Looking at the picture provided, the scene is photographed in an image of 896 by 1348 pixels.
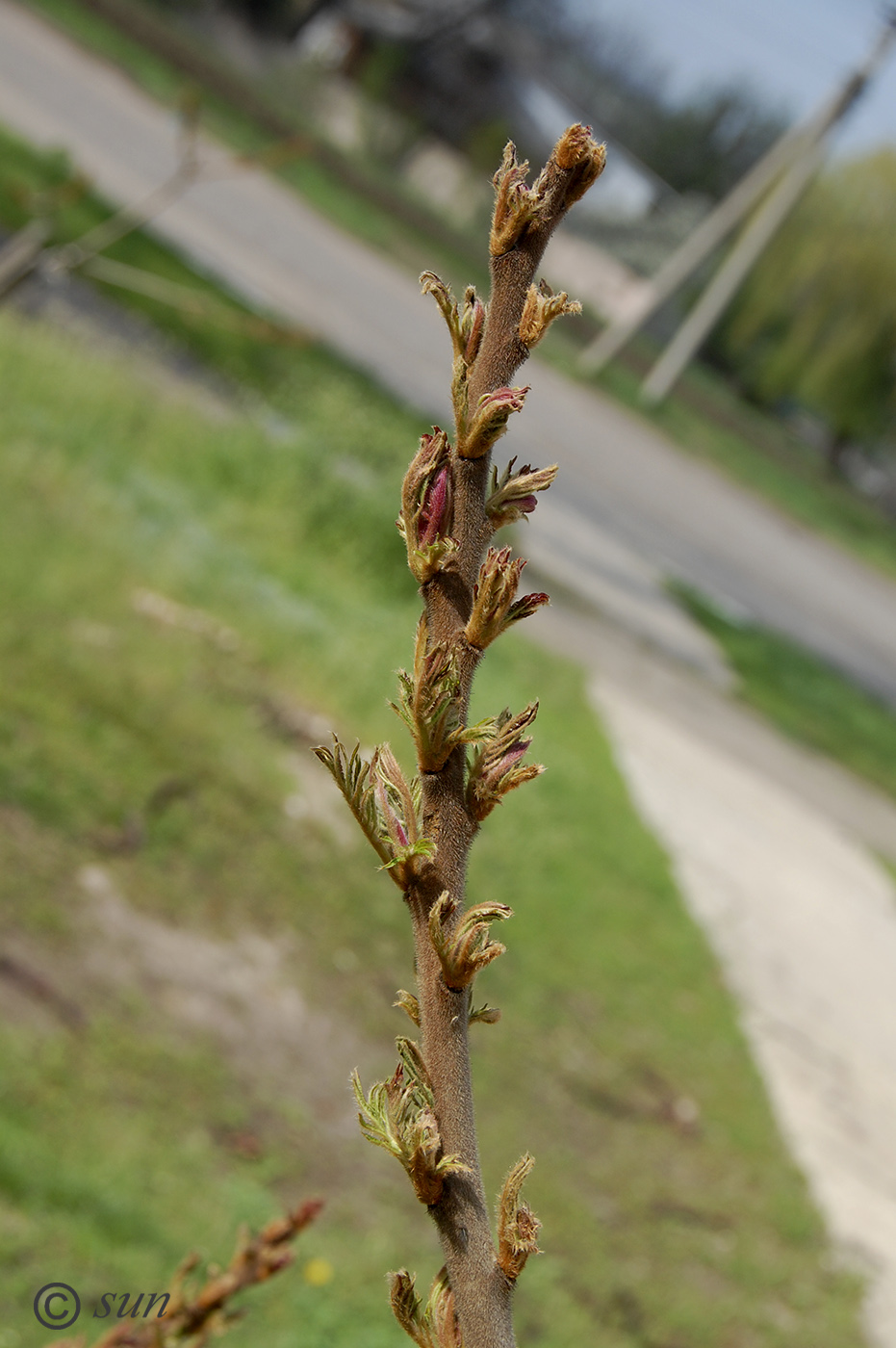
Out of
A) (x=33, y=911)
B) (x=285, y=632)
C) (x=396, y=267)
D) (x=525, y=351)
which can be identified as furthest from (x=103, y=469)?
(x=396, y=267)

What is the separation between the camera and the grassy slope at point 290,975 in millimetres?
3688

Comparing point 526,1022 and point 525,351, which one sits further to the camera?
point 526,1022

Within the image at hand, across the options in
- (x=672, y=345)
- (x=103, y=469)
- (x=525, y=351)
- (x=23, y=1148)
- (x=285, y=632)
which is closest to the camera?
(x=525, y=351)

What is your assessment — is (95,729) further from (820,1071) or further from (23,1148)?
(820,1071)

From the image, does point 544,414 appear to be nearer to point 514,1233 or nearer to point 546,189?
point 546,189

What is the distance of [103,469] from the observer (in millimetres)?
7727

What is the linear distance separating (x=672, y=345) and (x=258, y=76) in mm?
13947

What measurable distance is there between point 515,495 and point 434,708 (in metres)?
0.18

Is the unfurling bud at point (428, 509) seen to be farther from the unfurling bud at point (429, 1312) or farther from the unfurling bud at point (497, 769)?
the unfurling bud at point (429, 1312)

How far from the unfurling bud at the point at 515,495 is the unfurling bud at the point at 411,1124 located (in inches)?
13.9

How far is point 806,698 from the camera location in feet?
40.1
